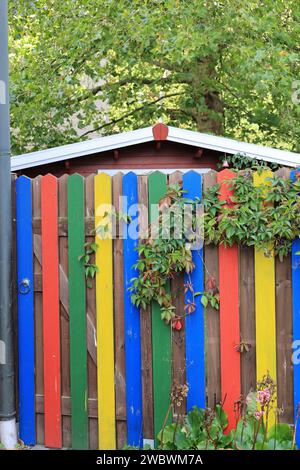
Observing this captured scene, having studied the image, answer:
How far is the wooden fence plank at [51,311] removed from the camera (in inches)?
157

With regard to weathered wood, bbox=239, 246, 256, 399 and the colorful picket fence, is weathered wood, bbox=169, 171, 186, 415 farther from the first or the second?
weathered wood, bbox=239, 246, 256, 399

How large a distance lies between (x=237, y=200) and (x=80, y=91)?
781 centimetres

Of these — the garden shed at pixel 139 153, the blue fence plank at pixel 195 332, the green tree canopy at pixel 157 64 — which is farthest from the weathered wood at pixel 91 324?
the green tree canopy at pixel 157 64

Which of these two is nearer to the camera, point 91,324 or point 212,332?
point 212,332

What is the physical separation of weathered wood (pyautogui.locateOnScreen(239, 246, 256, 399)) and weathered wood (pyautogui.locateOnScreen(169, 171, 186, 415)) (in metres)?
0.38

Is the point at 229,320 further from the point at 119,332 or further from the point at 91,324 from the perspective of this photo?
the point at 91,324

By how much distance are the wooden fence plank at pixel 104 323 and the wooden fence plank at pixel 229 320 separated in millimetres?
738

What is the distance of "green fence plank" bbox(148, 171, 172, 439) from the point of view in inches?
150

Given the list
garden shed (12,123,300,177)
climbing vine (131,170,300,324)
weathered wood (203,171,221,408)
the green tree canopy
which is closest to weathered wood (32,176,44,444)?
climbing vine (131,170,300,324)

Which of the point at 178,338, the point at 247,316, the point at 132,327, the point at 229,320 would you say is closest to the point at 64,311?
the point at 132,327

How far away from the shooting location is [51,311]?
13.2ft

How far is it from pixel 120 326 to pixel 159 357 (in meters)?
0.33
